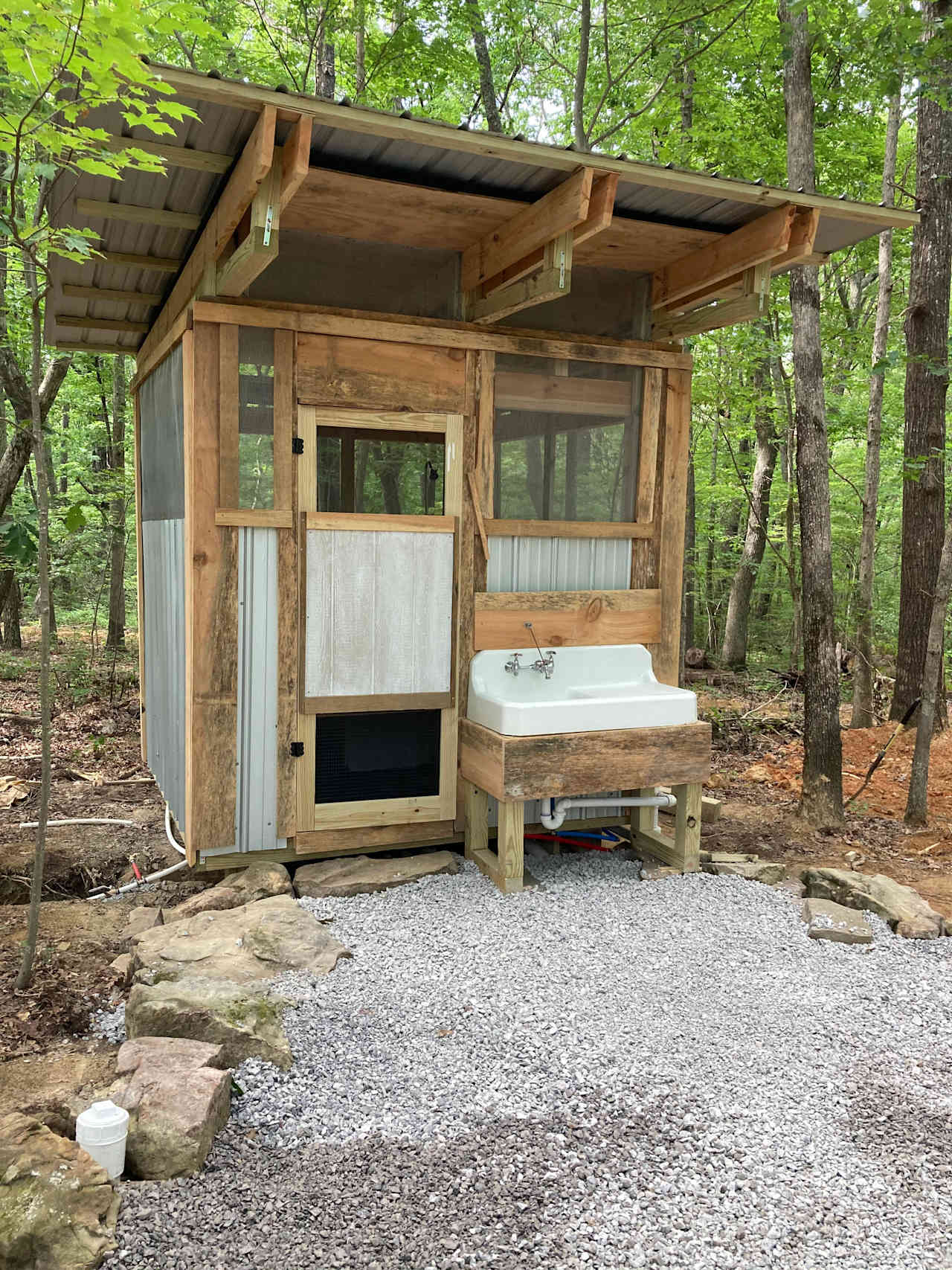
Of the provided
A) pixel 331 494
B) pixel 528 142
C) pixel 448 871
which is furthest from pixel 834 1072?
pixel 528 142

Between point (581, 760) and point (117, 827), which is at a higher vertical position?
point (581, 760)

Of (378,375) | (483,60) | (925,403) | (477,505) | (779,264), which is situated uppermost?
(483,60)

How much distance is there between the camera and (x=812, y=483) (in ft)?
19.7

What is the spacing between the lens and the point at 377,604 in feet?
16.1

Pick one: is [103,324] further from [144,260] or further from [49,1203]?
[49,1203]

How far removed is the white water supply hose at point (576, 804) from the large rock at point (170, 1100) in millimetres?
2399

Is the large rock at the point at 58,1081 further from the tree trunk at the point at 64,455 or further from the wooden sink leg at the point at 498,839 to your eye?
the tree trunk at the point at 64,455

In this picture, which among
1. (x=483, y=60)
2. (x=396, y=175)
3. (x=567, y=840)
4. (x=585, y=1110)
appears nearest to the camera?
(x=585, y=1110)

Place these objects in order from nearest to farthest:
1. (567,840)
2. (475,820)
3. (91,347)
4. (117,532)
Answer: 1. (475,820)
2. (567,840)
3. (91,347)
4. (117,532)

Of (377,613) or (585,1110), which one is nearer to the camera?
(585,1110)

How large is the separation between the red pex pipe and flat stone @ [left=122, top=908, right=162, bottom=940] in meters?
2.03

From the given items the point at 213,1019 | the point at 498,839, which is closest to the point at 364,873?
the point at 498,839

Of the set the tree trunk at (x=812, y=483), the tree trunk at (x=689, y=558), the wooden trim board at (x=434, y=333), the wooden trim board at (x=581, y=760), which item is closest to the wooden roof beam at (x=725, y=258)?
the wooden trim board at (x=434, y=333)

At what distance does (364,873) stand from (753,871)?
82.3 inches
